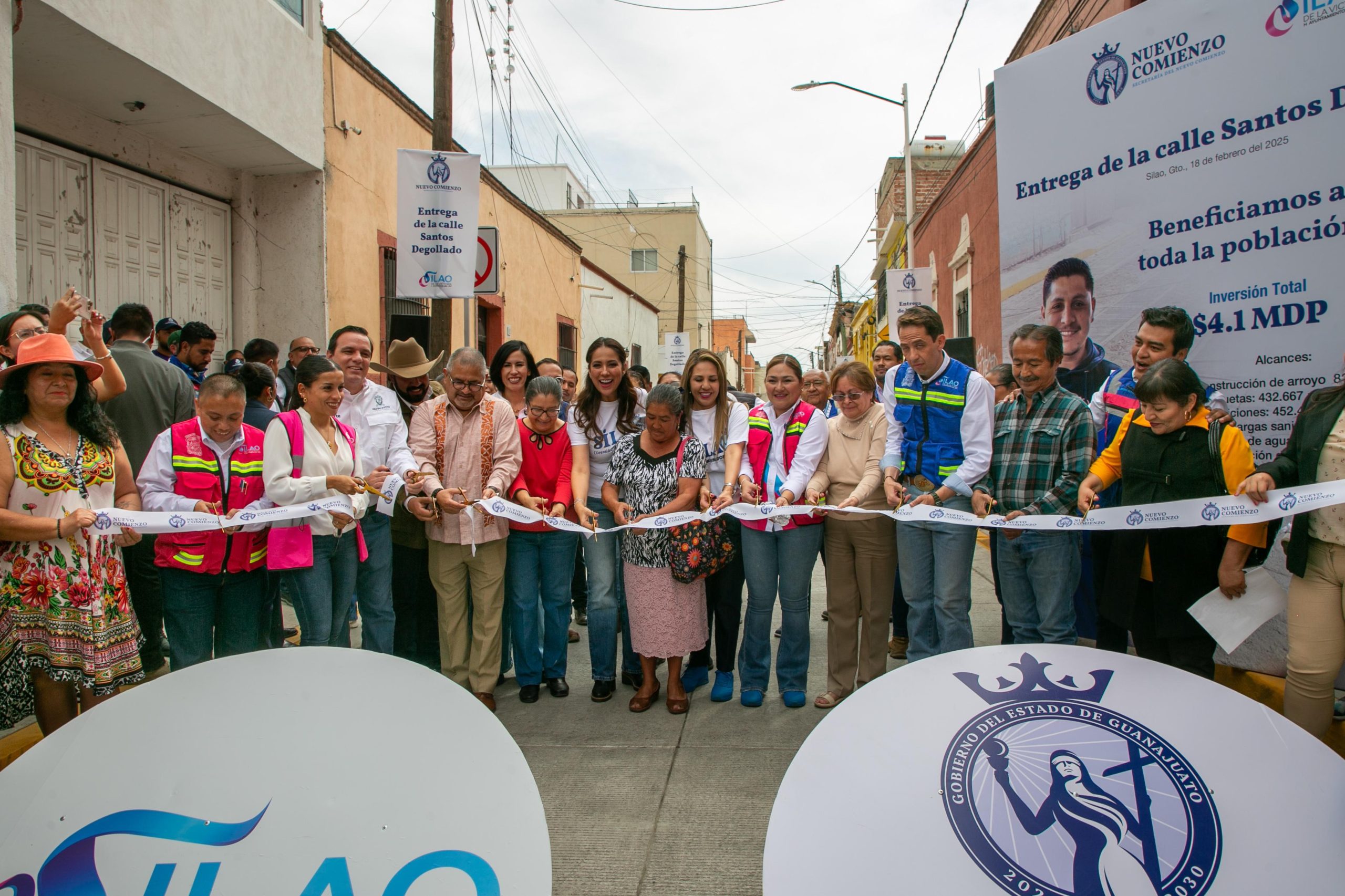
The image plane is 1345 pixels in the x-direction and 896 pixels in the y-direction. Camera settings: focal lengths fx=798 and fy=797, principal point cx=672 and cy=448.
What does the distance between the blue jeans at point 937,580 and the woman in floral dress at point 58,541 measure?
3548 millimetres

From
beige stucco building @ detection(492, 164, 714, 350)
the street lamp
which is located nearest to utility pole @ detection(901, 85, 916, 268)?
the street lamp

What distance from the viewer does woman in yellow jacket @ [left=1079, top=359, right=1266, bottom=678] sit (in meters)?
3.23

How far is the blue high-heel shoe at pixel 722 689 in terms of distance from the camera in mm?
4422

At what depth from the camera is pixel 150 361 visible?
4555 millimetres

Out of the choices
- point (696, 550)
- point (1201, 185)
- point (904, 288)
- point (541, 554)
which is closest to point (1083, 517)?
point (696, 550)

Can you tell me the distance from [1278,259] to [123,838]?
513 centimetres

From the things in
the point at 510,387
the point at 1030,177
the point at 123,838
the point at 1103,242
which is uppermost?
the point at 1030,177

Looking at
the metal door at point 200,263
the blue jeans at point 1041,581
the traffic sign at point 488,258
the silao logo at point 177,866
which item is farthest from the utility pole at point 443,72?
the silao logo at point 177,866

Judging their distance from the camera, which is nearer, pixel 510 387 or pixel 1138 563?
pixel 1138 563

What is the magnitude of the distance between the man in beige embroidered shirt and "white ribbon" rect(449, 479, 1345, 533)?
0.69ft

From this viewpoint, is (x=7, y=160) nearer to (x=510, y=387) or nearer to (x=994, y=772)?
(x=510, y=387)

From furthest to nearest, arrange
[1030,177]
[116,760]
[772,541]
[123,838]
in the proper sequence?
[1030,177], [772,541], [116,760], [123,838]

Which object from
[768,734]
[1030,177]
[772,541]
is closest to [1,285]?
[772,541]

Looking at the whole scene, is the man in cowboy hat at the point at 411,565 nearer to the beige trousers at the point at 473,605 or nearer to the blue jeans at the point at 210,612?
the beige trousers at the point at 473,605
